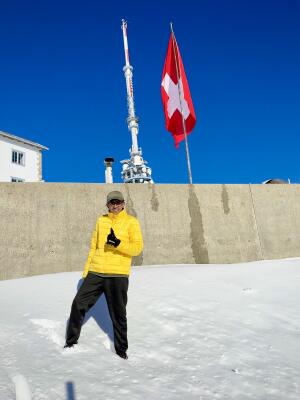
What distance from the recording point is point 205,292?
18.2 feet

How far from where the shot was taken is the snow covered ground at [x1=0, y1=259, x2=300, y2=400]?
280cm

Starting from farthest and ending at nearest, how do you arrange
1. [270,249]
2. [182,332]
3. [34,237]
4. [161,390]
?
[270,249], [34,237], [182,332], [161,390]

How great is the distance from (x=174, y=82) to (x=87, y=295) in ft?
31.0

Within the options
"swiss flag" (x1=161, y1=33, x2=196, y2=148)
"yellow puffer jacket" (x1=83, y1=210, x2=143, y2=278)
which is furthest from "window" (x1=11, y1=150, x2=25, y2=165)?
"yellow puffer jacket" (x1=83, y1=210, x2=143, y2=278)

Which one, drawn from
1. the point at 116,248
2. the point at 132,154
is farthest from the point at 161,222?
the point at 132,154

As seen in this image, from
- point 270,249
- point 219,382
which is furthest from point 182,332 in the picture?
point 270,249

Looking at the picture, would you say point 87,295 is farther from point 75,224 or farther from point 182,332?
point 75,224

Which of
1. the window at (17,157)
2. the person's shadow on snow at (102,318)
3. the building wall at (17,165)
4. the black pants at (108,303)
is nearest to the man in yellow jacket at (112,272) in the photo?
the black pants at (108,303)

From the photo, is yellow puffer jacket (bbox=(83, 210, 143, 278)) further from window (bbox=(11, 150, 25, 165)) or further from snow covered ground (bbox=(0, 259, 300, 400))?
window (bbox=(11, 150, 25, 165))

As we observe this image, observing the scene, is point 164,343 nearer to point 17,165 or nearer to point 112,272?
point 112,272

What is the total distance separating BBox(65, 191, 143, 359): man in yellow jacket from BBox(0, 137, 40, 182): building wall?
99.3 feet

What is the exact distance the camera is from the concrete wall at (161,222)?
Answer: 271 inches

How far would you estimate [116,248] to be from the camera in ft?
11.9

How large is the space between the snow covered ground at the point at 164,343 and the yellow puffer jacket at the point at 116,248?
0.79 m
